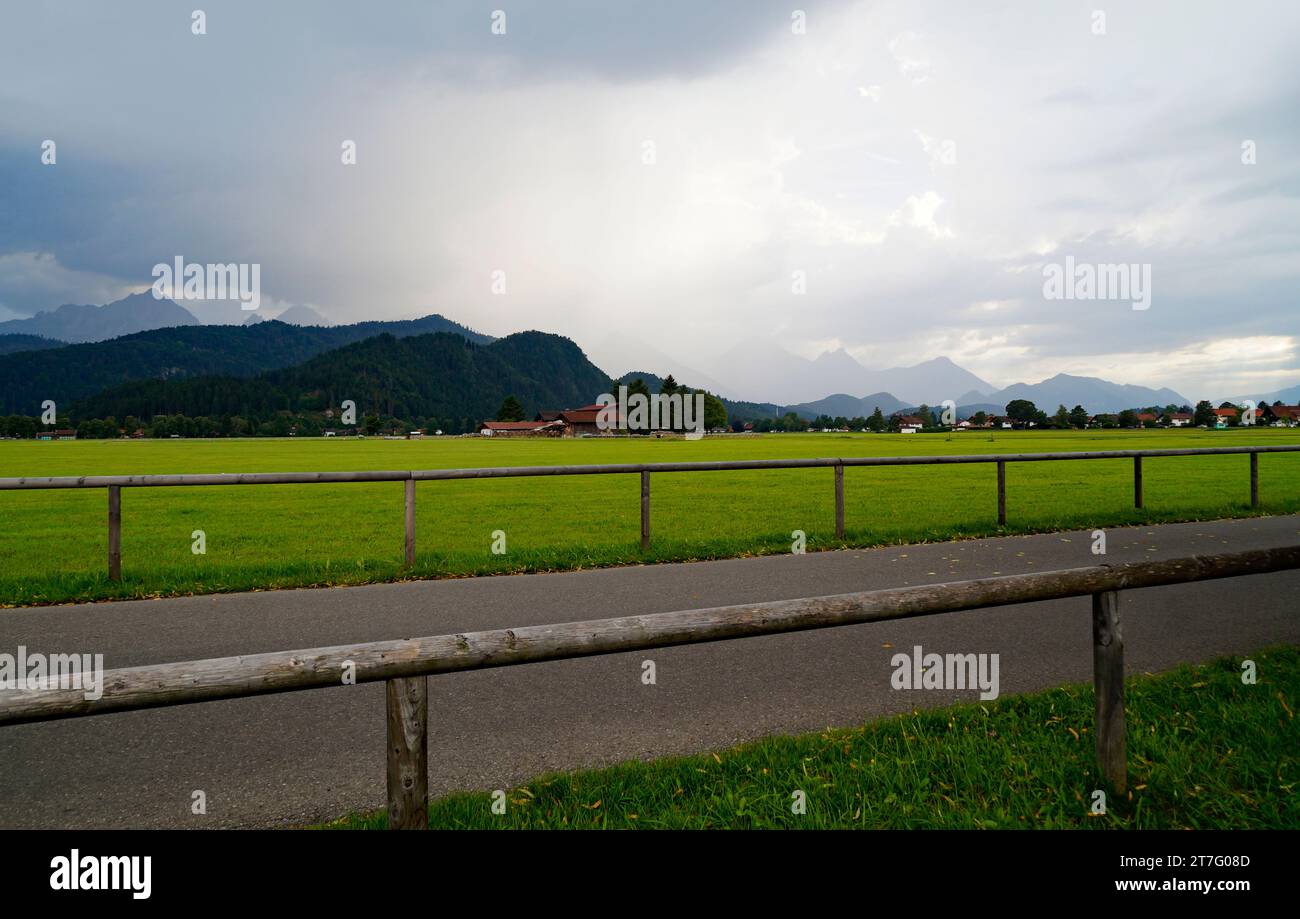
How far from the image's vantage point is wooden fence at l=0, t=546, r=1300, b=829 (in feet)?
7.46

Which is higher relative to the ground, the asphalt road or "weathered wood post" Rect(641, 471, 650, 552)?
"weathered wood post" Rect(641, 471, 650, 552)

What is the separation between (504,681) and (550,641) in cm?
258

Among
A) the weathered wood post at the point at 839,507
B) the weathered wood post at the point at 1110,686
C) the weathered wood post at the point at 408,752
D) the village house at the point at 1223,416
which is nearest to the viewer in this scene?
the weathered wood post at the point at 408,752

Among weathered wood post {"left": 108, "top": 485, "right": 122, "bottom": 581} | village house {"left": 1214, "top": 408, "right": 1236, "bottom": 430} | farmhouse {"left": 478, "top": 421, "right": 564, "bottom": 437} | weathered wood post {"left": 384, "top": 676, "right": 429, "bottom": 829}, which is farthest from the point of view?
farmhouse {"left": 478, "top": 421, "right": 564, "bottom": 437}

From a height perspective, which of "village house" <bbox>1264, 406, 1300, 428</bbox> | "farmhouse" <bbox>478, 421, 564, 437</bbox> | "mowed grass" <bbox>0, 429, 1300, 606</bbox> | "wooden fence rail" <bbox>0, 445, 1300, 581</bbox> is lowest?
"mowed grass" <bbox>0, 429, 1300, 606</bbox>

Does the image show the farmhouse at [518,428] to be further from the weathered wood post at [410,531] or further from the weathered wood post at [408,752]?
the weathered wood post at [408,752]

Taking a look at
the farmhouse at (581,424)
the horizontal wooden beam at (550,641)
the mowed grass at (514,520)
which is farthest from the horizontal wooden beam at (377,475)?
the farmhouse at (581,424)

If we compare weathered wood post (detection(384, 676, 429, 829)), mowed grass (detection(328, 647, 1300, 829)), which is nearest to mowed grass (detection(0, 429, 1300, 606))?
mowed grass (detection(328, 647, 1300, 829))

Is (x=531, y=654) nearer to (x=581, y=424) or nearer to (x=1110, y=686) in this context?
(x=1110, y=686)

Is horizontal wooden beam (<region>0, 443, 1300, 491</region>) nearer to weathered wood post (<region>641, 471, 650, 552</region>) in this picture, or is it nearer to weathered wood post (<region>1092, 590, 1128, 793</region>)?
weathered wood post (<region>641, 471, 650, 552</region>)

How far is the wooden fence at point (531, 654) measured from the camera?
2.27 m

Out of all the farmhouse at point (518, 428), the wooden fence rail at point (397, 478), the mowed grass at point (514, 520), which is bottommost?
the mowed grass at point (514, 520)
